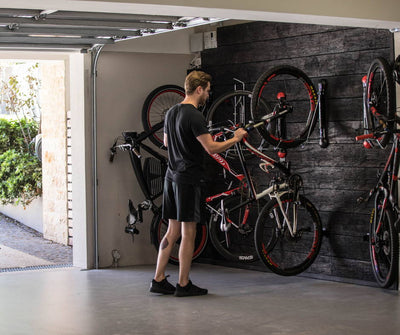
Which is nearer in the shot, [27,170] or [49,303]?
[49,303]

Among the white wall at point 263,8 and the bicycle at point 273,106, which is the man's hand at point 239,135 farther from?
the white wall at point 263,8

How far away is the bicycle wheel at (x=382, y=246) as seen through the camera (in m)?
5.56

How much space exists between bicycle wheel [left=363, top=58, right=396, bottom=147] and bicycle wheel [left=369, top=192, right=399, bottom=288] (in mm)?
547

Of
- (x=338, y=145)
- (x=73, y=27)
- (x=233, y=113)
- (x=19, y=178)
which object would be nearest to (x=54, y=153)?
(x=19, y=178)

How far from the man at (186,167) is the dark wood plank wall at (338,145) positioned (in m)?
1.13

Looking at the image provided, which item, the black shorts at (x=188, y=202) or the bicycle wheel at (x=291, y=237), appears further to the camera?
the bicycle wheel at (x=291, y=237)

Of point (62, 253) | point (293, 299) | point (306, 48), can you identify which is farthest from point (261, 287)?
point (62, 253)

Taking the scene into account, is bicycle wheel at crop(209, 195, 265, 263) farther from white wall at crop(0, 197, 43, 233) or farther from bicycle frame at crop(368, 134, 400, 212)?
white wall at crop(0, 197, 43, 233)

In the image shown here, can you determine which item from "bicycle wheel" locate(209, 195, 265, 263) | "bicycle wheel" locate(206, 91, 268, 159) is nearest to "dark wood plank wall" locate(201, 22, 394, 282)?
"bicycle wheel" locate(206, 91, 268, 159)

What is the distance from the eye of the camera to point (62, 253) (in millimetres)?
8602

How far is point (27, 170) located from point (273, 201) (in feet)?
18.9

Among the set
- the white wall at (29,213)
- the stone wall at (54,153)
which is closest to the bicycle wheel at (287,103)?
the stone wall at (54,153)

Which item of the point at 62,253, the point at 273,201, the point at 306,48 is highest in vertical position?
the point at 306,48

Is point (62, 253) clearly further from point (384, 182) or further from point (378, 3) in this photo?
point (378, 3)
